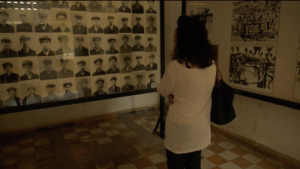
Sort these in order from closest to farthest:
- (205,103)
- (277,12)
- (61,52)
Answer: (205,103) → (277,12) → (61,52)

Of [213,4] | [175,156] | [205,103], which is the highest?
[213,4]

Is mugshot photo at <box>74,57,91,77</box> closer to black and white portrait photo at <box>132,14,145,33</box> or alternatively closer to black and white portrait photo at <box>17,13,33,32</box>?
black and white portrait photo at <box>17,13,33,32</box>

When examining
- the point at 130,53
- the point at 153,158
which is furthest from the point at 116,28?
the point at 153,158

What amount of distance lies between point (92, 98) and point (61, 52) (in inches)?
29.1

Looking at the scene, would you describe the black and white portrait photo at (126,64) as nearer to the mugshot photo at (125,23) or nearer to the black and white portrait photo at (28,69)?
the mugshot photo at (125,23)

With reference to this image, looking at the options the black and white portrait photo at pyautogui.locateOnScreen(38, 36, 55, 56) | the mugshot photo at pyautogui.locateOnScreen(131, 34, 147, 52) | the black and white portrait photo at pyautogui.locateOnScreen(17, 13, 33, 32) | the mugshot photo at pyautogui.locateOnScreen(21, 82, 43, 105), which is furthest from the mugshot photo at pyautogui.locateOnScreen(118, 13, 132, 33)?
the mugshot photo at pyautogui.locateOnScreen(21, 82, 43, 105)

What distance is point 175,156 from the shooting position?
1.57 meters

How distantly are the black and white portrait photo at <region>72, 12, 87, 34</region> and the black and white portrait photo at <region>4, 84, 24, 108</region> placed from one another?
3.34 feet

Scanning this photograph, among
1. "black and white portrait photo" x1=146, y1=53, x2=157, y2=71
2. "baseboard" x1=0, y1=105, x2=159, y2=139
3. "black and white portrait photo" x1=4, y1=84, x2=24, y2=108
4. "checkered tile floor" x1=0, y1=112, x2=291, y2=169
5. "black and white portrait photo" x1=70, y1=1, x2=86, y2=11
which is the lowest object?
"checkered tile floor" x1=0, y1=112, x2=291, y2=169

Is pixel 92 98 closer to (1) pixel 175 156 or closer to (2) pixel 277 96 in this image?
(1) pixel 175 156

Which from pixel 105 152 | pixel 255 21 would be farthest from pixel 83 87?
pixel 255 21

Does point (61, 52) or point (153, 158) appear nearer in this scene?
point (153, 158)

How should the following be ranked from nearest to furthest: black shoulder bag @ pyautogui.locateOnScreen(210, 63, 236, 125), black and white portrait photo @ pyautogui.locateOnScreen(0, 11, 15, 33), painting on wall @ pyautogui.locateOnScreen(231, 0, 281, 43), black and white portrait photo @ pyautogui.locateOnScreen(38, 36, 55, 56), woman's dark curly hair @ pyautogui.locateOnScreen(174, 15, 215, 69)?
woman's dark curly hair @ pyautogui.locateOnScreen(174, 15, 215, 69) < black shoulder bag @ pyautogui.locateOnScreen(210, 63, 236, 125) < painting on wall @ pyautogui.locateOnScreen(231, 0, 281, 43) < black and white portrait photo @ pyautogui.locateOnScreen(0, 11, 15, 33) < black and white portrait photo @ pyautogui.locateOnScreen(38, 36, 55, 56)

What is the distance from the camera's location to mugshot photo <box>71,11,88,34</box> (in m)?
2.98
